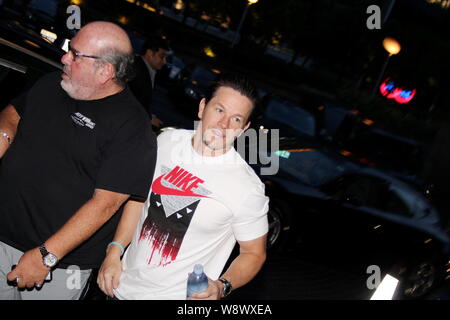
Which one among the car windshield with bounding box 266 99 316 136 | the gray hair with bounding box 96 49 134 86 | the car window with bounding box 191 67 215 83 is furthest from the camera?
the car window with bounding box 191 67 215 83

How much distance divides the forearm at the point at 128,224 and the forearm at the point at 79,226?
20cm

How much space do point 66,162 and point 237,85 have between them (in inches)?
37.2

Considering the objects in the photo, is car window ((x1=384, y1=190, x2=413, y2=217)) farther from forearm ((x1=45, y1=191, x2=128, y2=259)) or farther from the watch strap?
the watch strap

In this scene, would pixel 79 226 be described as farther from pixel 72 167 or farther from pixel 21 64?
pixel 21 64

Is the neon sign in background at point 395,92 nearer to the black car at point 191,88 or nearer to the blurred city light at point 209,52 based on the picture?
the black car at point 191,88

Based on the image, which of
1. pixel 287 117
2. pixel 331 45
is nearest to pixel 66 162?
pixel 287 117


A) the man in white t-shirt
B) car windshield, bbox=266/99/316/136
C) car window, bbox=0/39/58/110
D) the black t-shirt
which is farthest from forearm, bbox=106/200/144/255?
car windshield, bbox=266/99/316/136

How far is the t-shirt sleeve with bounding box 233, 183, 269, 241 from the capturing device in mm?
1843

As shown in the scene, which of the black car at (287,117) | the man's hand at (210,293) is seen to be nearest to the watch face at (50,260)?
the man's hand at (210,293)

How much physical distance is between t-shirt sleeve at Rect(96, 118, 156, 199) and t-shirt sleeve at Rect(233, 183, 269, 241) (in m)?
0.50

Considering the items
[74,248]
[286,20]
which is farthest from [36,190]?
[286,20]

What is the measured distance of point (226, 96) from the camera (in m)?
2.02

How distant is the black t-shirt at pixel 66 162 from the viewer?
1874 millimetres

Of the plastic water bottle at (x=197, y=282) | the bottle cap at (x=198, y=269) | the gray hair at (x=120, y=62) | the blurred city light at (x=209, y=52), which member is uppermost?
the gray hair at (x=120, y=62)
